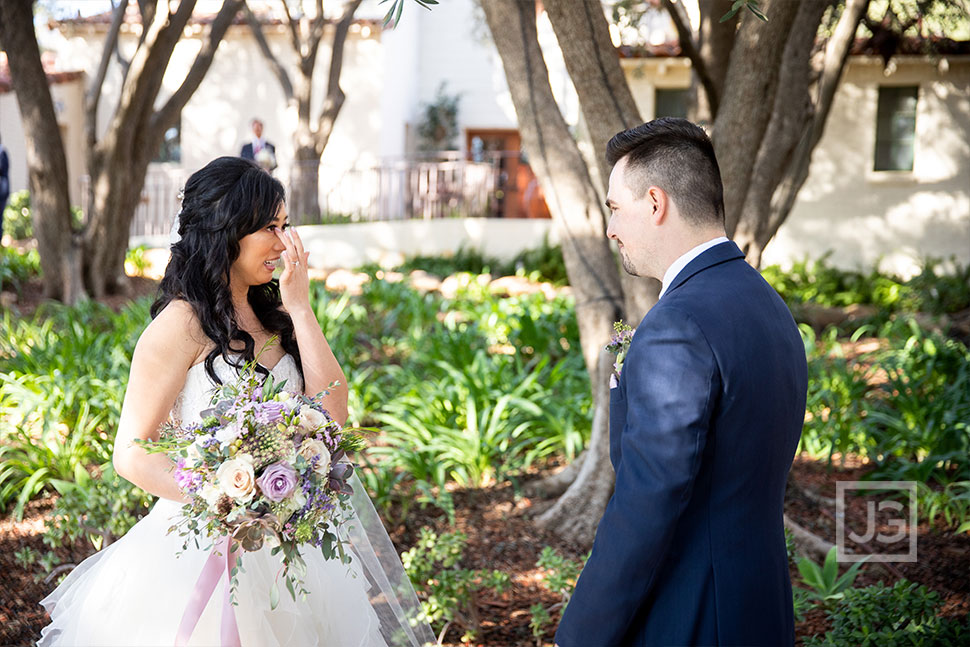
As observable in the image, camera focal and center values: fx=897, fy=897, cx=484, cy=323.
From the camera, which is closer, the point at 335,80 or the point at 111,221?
the point at 111,221

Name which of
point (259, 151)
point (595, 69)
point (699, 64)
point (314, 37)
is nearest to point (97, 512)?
point (595, 69)

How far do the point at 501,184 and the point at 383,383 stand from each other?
12.1 metres

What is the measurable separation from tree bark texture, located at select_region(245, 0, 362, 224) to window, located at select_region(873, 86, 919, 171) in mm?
9424

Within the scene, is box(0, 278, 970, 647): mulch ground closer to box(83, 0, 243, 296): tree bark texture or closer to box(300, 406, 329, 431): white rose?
box(300, 406, 329, 431): white rose

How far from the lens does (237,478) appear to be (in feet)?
7.39

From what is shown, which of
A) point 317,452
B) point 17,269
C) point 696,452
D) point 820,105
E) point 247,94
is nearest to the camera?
point 696,452

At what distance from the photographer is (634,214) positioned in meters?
2.15

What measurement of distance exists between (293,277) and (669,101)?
1395 centimetres

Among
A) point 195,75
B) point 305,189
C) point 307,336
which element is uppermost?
point 195,75

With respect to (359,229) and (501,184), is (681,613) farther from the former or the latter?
(501,184)

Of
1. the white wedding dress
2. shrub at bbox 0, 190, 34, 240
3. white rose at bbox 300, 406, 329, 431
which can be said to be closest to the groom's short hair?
white rose at bbox 300, 406, 329, 431

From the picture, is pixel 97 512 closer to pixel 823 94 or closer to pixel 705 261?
pixel 705 261

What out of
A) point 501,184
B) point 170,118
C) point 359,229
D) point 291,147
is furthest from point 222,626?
point 291,147

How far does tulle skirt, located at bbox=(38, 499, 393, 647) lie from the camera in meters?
2.72
